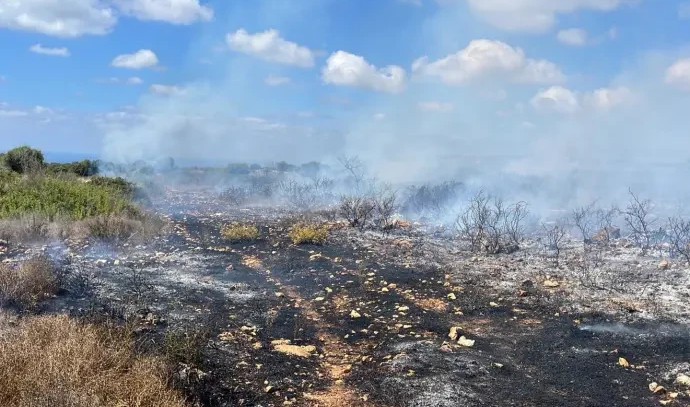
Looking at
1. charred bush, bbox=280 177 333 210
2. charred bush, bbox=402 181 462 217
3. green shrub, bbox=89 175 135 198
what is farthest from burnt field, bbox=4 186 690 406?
charred bush, bbox=280 177 333 210

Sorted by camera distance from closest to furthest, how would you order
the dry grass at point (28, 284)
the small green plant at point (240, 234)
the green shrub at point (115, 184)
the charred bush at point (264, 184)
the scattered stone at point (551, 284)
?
the dry grass at point (28, 284) < the scattered stone at point (551, 284) < the small green plant at point (240, 234) < the green shrub at point (115, 184) < the charred bush at point (264, 184)

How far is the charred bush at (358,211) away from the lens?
40.4 feet

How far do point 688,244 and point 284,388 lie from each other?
7.28m

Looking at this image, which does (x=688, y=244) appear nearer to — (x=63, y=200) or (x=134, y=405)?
(x=134, y=405)

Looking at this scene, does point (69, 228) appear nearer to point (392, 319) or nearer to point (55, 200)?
point (55, 200)

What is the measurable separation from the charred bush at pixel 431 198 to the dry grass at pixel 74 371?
11.6 m

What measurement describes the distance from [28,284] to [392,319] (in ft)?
13.9

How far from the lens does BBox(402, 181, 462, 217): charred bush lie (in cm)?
1549

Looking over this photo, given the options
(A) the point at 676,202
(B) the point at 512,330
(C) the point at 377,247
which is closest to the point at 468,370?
(B) the point at 512,330

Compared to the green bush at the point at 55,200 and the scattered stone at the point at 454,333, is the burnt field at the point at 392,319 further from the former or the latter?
the green bush at the point at 55,200

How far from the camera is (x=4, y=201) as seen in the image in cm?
1085

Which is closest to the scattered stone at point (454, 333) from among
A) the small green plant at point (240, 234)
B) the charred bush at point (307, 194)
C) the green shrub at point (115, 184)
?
the small green plant at point (240, 234)

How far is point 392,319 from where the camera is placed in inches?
241

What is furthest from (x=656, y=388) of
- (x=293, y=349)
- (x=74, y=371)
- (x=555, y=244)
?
(x=555, y=244)
